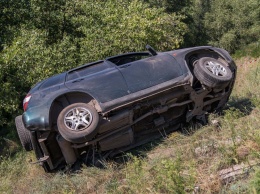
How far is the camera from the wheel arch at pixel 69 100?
6.09 m

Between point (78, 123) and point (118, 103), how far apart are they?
68 centimetres

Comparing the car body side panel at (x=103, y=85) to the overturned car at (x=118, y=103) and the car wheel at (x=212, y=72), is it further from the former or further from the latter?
the car wheel at (x=212, y=72)

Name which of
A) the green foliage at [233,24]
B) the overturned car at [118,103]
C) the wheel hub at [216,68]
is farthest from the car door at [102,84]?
the green foliage at [233,24]

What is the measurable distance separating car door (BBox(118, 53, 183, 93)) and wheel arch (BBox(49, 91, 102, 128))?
1.99 ft

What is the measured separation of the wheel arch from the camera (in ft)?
20.0

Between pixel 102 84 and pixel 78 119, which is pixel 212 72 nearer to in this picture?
A: pixel 102 84

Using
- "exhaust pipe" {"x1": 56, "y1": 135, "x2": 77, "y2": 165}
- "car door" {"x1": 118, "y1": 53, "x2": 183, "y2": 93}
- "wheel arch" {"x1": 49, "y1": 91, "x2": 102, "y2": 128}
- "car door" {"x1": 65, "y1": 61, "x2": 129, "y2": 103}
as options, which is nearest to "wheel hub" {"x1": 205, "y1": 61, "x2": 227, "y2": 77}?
"car door" {"x1": 118, "y1": 53, "x2": 183, "y2": 93}

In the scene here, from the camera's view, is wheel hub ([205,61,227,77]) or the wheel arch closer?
the wheel arch

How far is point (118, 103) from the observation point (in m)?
6.09

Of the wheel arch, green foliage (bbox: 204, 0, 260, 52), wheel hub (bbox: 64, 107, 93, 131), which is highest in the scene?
the wheel arch

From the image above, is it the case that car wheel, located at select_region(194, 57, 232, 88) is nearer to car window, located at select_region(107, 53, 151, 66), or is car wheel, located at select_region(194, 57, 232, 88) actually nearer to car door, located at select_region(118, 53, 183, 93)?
car door, located at select_region(118, 53, 183, 93)

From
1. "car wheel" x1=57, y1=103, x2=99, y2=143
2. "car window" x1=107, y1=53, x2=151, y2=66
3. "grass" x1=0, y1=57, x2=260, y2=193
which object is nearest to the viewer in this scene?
"grass" x1=0, y1=57, x2=260, y2=193

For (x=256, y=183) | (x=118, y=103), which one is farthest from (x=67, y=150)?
(x=256, y=183)

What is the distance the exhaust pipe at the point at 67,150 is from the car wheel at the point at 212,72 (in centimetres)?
239
